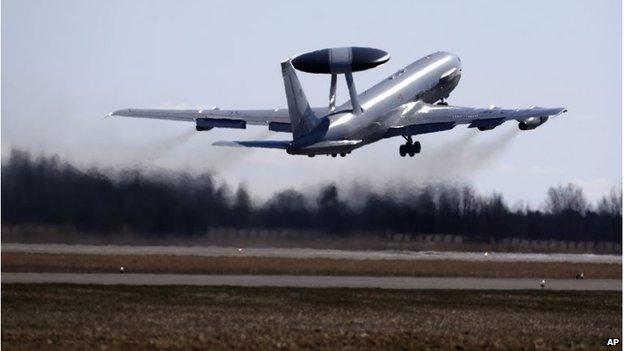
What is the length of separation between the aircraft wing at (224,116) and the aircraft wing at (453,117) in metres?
5.15

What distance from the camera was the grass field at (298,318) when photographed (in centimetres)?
4175

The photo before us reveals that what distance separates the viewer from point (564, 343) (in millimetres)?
44250

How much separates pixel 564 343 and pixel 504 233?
62474mm

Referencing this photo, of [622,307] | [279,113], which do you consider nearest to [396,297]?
[622,307]

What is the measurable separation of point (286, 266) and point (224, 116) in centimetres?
1003

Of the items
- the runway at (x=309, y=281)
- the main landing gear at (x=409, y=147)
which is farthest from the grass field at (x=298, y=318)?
the main landing gear at (x=409, y=147)

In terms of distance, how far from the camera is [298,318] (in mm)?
50719

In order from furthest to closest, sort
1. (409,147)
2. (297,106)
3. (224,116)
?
(409,147) < (224,116) < (297,106)

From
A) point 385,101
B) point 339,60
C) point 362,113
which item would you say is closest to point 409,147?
point 385,101

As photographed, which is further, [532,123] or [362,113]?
[362,113]

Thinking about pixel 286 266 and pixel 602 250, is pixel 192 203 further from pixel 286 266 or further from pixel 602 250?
pixel 602 250

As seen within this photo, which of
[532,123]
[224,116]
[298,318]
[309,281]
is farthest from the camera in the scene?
[224,116]

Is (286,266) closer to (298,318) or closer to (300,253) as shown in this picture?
(300,253)

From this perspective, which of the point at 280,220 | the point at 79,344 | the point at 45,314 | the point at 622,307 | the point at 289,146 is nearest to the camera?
the point at 79,344
